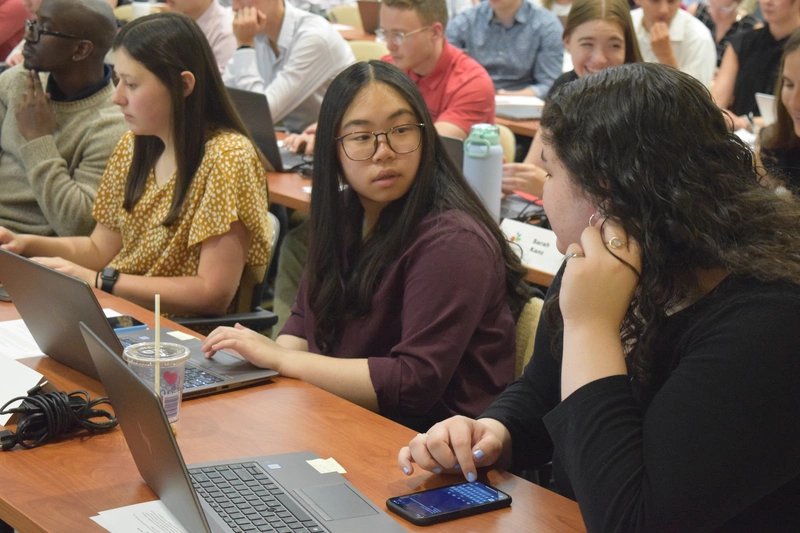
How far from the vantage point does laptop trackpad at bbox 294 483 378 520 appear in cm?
120

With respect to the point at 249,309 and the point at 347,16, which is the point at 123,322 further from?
the point at 347,16

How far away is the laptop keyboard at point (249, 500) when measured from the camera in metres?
1.15

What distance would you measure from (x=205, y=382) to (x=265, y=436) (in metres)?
0.25

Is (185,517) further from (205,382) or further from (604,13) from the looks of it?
(604,13)

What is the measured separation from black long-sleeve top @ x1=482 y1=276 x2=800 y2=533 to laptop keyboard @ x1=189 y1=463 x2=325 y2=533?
1.19 feet

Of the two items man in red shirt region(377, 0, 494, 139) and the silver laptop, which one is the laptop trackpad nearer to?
man in red shirt region(377, 0, 494, 139)

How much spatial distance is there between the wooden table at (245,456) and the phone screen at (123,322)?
238mm

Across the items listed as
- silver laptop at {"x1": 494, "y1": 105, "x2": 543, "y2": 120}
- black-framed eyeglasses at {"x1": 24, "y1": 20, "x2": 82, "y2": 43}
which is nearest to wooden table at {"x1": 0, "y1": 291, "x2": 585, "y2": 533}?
black-framed eyeglasses at {"x1": 24, "y1": 20, "x2": 82, "y2": 43}

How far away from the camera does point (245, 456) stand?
137 centimetres

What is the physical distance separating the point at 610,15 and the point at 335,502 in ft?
8.50

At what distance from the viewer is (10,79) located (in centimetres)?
299

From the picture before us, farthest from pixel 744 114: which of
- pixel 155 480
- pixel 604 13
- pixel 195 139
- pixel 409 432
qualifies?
pixel 155 480

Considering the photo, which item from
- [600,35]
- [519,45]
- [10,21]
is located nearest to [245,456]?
[600,35]

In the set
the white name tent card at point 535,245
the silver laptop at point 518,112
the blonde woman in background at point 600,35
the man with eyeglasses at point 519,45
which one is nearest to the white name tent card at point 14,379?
the white name tent card at point 535,245
